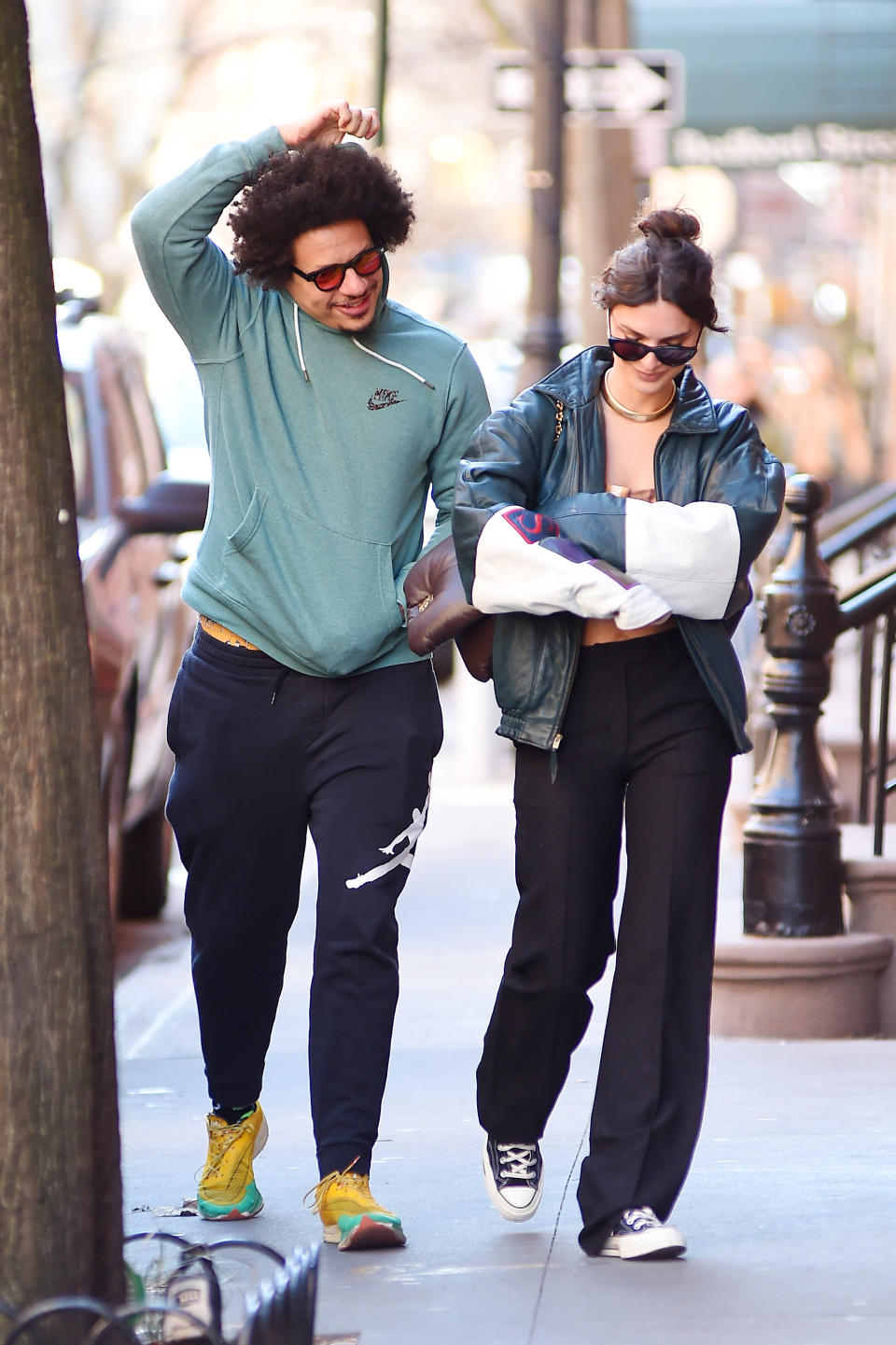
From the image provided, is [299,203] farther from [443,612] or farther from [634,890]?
[634,890]

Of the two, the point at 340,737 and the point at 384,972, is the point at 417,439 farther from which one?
the point at 384,972

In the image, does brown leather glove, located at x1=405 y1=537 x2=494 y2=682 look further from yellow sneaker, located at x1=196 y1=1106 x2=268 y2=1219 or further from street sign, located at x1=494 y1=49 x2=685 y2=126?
street sign, located at x1=494 y1=49 x2=685 y2=126

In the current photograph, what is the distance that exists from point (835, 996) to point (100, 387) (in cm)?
370

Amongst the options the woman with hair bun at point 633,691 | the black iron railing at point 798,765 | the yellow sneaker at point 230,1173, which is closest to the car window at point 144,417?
the black iron railing at point 798,765

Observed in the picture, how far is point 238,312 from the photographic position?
4328mm

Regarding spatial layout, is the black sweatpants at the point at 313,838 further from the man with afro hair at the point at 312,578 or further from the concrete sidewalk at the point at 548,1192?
the concrete sidewalk at the point at 548,1192

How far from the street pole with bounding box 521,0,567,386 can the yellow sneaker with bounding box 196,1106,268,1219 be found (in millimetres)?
9016

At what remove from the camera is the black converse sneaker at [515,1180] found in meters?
4.19

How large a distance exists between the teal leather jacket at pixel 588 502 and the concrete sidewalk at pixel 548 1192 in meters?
0.96

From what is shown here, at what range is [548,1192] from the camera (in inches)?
178

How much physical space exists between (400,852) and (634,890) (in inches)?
20.0

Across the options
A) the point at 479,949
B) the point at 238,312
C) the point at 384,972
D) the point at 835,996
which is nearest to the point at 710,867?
the point at 384,972

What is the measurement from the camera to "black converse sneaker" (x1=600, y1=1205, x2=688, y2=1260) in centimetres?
394

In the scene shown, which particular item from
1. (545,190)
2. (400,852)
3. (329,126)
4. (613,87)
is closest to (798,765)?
(400,852)
